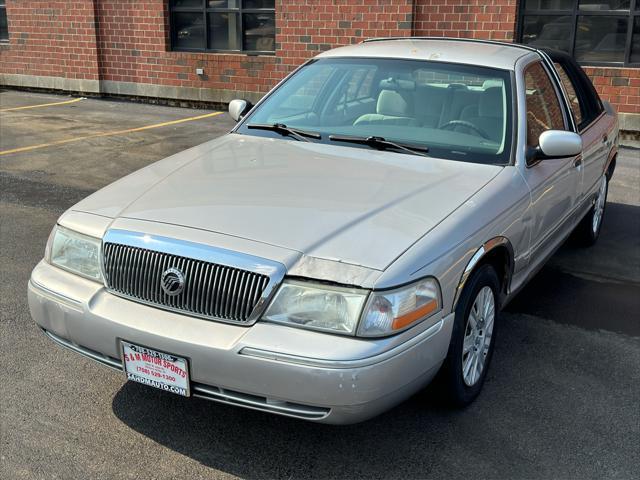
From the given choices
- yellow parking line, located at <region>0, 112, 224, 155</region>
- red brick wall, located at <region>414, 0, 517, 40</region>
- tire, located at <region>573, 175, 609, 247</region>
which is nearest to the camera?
tire, located at <region>573, 175, 609, 247</region>

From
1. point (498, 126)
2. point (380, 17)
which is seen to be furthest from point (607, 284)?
point (380, 17)

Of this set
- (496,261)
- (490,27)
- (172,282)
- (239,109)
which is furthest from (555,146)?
(490,27)

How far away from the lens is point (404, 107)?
454 centimetres

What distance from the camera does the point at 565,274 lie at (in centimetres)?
582

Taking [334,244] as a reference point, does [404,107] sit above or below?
above

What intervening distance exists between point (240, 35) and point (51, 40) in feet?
14.5

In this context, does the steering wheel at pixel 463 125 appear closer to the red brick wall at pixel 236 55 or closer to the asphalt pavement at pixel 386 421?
the asphalt pavement at pixel 386 421

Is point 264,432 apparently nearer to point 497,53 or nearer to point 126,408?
point 126,408

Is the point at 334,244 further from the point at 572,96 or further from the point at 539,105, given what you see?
the point at 572,96

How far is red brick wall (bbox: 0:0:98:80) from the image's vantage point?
48.7 ft

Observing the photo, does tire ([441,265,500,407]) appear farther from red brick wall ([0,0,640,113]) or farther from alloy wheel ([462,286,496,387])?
red brick wall ([0,0,640,113])

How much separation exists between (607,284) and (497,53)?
201 centimetres

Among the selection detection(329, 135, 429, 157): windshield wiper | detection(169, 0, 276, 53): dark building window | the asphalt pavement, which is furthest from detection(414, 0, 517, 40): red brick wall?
detection(329, 135, 429, 157): windshield wiper

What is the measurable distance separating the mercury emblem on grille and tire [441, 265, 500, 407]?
1.21 m
